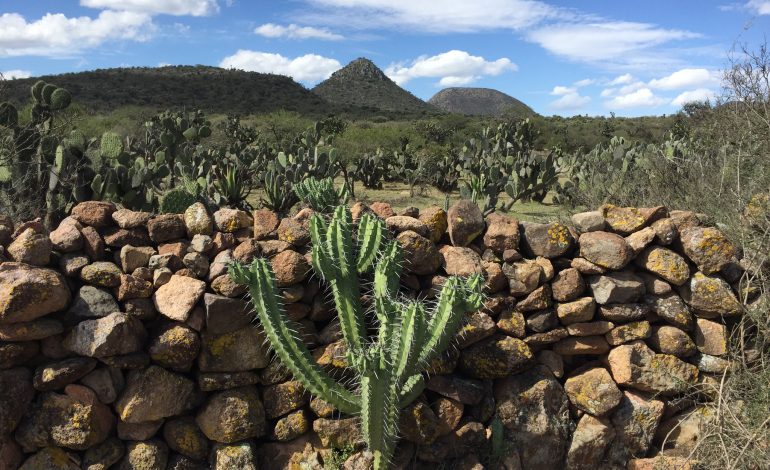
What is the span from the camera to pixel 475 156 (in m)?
12.7

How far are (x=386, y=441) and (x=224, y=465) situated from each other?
3.60 ft

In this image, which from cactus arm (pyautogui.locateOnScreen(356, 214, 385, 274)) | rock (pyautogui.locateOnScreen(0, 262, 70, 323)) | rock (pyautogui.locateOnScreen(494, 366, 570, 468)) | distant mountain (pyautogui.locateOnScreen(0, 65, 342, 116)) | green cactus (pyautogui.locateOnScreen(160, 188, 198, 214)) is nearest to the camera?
rock (pyautogui.locateOnScreen(0, 262, 70, 323))

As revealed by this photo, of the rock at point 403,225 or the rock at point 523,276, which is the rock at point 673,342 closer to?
the rock at point 523,276

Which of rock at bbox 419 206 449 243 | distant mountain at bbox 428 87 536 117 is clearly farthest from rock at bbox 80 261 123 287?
distant mountain at bbox 428 87 536 117

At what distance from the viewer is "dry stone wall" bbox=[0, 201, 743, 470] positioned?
12.3ft

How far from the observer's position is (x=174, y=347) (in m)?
3.85

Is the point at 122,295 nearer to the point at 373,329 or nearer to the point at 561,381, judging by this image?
the point at 373,329

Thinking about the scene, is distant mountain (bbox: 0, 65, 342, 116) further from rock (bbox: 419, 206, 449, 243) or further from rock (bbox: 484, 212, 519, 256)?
rock (bbox: 484, 212, 519, 256)

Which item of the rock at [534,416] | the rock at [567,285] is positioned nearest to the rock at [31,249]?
the rock at [534,416]

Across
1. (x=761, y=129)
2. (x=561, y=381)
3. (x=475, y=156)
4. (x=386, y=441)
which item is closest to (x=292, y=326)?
(x=386, y=441)

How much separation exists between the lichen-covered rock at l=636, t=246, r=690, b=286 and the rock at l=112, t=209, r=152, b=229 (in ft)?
12.1

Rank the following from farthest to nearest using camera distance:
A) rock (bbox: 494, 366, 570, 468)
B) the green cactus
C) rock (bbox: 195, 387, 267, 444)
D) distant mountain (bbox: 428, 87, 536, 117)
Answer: distant mountain (bbox: 428, 87, 536, 117)
the green cactus
rock (bbox: 494, 366, 570, 468)
rock (bbox: 195, 387, 267, 444)

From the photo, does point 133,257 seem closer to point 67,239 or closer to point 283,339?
point 67,239

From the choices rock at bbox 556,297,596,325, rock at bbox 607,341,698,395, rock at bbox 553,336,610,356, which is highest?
rock at bbox 556,297,596,325
